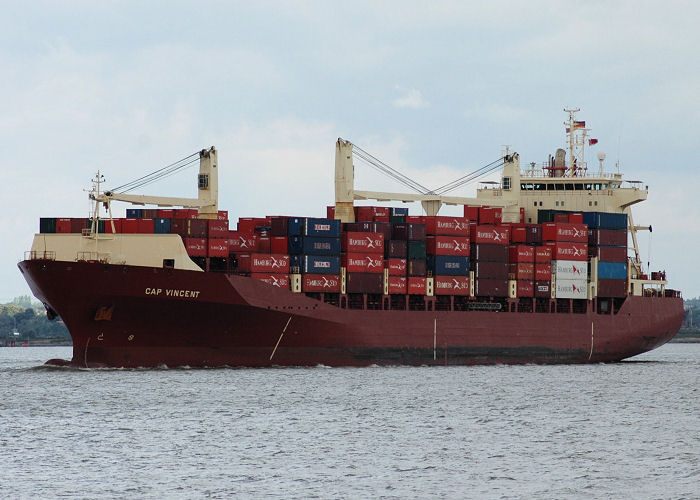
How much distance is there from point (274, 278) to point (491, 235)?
44.9ft

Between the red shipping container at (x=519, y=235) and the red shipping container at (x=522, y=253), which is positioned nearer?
the red shipping container at (x=522, y=253)

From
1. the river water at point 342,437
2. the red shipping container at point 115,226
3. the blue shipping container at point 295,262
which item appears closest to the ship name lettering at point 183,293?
the river water at point 342,437

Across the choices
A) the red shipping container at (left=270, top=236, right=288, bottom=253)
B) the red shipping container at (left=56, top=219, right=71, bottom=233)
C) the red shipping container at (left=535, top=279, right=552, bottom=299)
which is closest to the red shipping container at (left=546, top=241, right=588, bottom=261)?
the red shipping container at (left=535, top=279, right=552, bottom=299)

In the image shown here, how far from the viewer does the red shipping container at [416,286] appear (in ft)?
196

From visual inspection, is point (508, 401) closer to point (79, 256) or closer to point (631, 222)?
point (79, 256)

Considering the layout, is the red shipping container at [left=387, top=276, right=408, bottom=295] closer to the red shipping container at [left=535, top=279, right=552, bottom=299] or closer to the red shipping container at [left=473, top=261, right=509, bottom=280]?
the red shipping container at [left=473, top=261, right=509, bottom=280]

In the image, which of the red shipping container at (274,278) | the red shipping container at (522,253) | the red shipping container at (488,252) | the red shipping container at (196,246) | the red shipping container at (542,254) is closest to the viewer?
the red shipping container at (196,246)

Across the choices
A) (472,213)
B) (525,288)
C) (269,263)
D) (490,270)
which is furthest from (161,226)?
(525,288)

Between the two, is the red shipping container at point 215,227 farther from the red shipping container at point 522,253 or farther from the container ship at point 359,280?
the red shipping container at point 522,253

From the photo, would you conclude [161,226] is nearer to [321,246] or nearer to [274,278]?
[274,278]

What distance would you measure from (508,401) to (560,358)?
20.9 metres

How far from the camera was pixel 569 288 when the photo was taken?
64.8 m

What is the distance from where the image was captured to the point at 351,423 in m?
38.7

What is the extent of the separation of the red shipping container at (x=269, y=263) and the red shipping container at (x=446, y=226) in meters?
9.26
